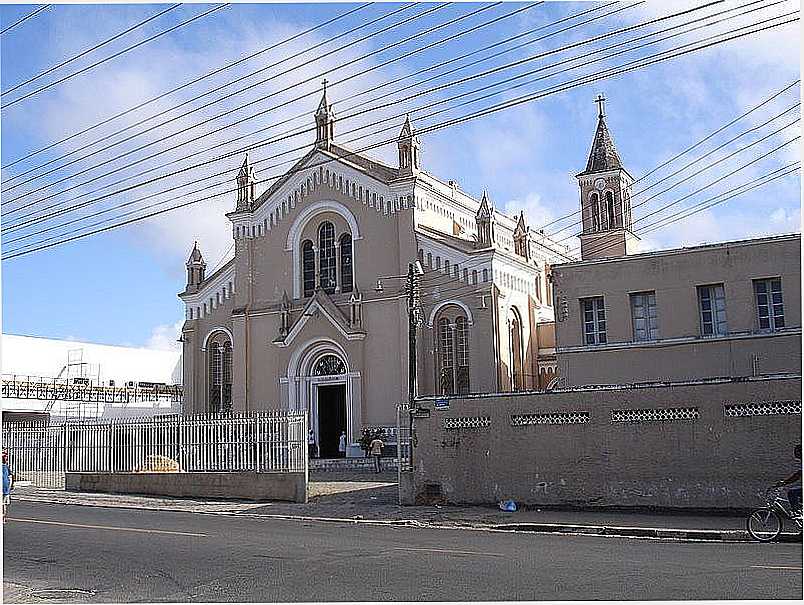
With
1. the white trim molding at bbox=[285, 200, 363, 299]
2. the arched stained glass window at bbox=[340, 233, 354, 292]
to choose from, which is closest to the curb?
the arched stained glass window at bbox=[340, 233, 354, 292]

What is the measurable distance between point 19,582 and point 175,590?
2.03 m

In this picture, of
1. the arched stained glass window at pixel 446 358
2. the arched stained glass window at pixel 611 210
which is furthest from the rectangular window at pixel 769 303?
the arched stained glass window at pixel 611 210

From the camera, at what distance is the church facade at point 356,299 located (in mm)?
32750

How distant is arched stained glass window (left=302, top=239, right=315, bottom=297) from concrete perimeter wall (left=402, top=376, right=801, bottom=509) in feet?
48.4

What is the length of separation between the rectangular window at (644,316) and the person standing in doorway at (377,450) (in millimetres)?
8789

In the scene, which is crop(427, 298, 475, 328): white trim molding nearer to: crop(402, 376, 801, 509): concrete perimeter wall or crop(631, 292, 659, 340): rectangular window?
crop(631, 292, 659, 340): rectangular window

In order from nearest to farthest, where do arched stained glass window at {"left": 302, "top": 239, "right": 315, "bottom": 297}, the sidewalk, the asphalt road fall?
the asphalt road → the sidewalk → arched stained glass window at {"left": 302, "top": 239, "right": 315, "bottom": 297}

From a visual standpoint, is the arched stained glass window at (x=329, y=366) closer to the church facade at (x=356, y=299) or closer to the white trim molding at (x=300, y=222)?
the church facade at (x=356, y=299)

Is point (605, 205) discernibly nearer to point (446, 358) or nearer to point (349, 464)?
point (446, 358)

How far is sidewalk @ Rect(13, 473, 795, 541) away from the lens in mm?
16531

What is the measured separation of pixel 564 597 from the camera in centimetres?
955

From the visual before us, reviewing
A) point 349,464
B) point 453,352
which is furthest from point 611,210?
point 349,464

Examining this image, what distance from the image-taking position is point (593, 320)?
25891mm

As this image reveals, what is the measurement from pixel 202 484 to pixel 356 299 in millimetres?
11119
